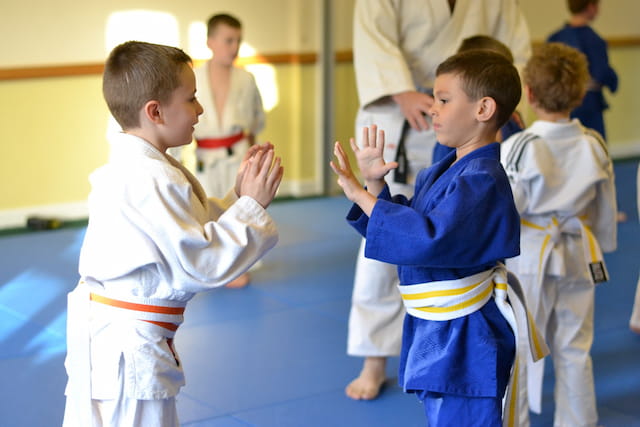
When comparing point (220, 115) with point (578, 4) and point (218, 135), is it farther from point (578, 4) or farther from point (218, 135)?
point (578, 4)

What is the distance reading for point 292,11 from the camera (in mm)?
7094

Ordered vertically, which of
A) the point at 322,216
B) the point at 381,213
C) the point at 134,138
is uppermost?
the point at 134,138

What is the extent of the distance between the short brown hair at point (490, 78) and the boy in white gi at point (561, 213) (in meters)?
0.76

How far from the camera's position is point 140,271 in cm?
191

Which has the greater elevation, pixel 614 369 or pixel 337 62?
pixel 337 62

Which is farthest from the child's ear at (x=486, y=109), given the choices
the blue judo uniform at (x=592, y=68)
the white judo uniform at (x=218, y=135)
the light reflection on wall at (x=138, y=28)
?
the light reflection on wall at (x=138, y=28)

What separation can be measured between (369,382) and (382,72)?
1.13m

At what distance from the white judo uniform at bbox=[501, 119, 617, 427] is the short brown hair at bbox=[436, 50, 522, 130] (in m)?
0.76

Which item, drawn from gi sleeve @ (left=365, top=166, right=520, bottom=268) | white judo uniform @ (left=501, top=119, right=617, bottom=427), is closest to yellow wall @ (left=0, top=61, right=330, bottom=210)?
white judo uniform @ (left=501, top=119, right=617, bottom=427)

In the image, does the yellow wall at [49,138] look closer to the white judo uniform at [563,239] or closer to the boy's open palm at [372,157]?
the white judo uniform at [563,239]

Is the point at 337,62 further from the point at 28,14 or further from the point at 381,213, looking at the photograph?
the point at 381,213

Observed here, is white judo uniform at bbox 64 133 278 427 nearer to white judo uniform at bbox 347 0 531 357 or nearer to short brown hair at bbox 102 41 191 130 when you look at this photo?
short brown hair at bbox 102 41 191 130

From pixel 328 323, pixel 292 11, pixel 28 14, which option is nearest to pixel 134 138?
pixel 328 323

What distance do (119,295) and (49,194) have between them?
4613 mm
